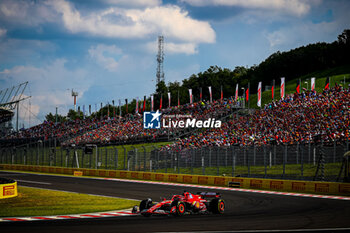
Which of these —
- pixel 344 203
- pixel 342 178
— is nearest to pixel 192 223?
pixel 344 203

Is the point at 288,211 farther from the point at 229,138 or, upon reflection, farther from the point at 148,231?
the point at 229,138

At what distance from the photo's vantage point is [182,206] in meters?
13.7

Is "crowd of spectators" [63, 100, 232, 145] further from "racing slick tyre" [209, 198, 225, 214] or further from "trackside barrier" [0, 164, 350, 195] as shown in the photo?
"racing slick tyre" [209, 198, 225, 214]

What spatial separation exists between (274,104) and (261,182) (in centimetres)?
1717

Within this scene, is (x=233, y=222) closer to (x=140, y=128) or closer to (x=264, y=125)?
(x=264, y=125)

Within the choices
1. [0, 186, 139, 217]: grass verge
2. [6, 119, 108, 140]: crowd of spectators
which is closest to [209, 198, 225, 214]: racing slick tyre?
[0, 186, 139, 217]: grass verge

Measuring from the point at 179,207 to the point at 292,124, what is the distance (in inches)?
881

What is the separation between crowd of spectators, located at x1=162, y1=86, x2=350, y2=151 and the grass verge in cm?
1616

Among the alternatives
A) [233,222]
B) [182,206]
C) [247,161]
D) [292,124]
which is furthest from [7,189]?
[292,124]

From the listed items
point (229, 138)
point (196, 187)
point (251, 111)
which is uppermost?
point (251, 111)

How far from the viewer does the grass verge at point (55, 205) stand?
15094 mm

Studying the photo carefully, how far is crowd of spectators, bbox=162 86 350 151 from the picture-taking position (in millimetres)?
30747

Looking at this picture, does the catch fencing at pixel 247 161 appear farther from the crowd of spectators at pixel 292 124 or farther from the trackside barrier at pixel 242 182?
the crowd of spectators at pixel 292 124

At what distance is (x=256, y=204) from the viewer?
17.2 m
